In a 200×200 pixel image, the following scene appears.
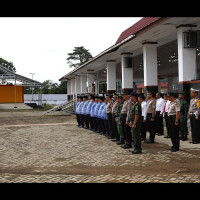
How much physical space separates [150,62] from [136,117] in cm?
743

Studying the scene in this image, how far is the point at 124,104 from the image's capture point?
28.7ft

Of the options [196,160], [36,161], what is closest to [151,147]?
[196,160]

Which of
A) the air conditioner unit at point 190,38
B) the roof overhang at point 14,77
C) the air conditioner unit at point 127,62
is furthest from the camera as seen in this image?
the roof overhang at point 14,77

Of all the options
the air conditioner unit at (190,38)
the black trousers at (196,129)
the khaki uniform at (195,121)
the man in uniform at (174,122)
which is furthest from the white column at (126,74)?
the man in uniform at (174,122)

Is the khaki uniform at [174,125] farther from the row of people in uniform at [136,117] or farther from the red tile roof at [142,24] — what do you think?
the red tile roof at [142,24]

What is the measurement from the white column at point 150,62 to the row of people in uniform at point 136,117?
10.3 feet

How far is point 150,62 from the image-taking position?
1442 centimetres

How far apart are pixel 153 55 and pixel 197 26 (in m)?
3.56

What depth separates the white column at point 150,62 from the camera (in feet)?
46.8

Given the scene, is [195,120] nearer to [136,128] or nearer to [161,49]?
[136,128]

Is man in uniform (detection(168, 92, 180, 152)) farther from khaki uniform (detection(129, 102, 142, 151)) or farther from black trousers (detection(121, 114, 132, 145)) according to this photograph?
black trousers (detection(121, 114, 132, 145))

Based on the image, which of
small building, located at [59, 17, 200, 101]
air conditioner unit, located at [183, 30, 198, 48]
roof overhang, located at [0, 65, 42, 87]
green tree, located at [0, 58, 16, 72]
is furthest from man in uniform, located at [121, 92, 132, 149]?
green tree, located at [0, 58, 16, 72]

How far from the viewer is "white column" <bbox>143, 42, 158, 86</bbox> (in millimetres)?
14253

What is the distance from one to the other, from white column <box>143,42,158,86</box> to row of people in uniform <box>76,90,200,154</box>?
3.14m
